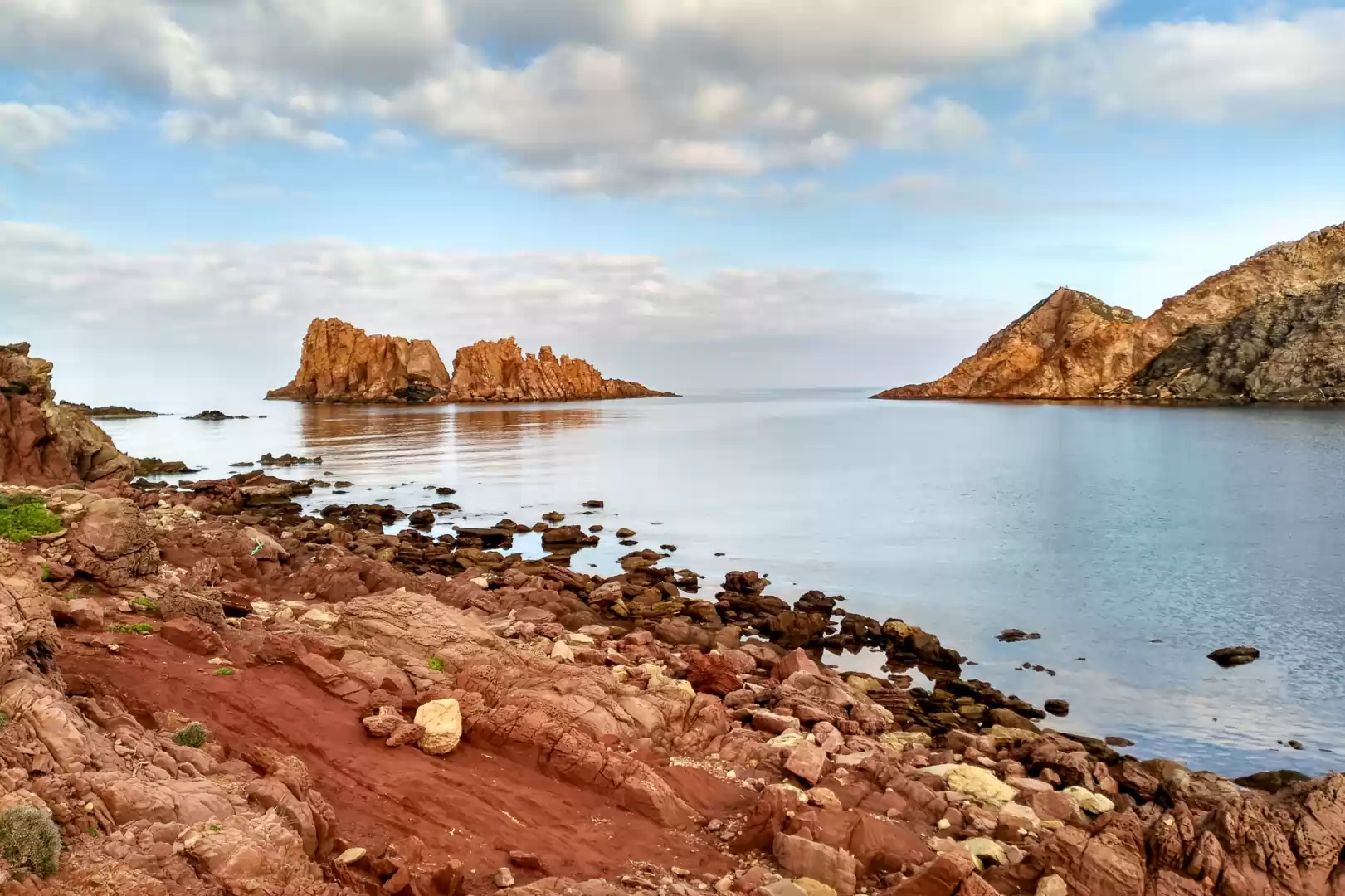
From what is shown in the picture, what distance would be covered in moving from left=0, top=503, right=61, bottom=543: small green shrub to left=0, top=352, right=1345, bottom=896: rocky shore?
0.07m

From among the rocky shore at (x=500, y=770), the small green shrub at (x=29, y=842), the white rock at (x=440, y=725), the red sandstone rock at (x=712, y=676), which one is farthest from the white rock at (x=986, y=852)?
the small green shrub at (x=29, y=842)

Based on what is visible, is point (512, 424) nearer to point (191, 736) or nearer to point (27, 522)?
Result: point (27, 522)

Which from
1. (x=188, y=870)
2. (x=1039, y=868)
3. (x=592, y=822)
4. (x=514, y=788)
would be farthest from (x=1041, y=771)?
(x=188, y=870)

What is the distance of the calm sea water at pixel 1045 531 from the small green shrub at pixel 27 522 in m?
18.9

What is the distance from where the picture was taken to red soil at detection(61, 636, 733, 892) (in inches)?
358

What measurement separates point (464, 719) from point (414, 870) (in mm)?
3551

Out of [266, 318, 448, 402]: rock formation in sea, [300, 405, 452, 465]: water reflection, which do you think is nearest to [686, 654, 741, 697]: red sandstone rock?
[300, 405, 452, 465]: water reflection

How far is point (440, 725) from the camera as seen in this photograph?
11219 millimetres

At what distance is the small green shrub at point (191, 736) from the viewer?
8.59 meters

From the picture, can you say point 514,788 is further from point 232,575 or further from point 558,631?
point 232,575

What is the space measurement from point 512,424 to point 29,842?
11512 cm

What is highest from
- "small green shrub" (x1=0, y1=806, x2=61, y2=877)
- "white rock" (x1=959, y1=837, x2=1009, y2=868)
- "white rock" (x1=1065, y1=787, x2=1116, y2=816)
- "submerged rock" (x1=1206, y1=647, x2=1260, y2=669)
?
"small green shrub" (x1=0, y1=806, x2=61, y2=877)

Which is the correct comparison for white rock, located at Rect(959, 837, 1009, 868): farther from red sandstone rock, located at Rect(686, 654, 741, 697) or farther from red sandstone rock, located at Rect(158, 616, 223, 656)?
red sandstone rock, located at Rect(158, 616, 223, 656)

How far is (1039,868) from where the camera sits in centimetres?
Answer: 1027
